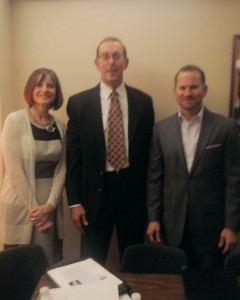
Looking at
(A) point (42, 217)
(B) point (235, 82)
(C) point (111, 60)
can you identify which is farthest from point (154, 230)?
(B) point (235, 82)

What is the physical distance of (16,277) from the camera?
5.72 ft

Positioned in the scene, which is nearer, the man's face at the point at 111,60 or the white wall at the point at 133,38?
the man's face at the point at 111,60

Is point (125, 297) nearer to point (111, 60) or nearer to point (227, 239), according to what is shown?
point (227, 239)

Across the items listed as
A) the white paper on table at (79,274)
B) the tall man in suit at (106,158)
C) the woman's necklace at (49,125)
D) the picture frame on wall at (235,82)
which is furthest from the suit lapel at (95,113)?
the picture frame on wall at (235,82)

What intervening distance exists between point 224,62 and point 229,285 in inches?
69.9

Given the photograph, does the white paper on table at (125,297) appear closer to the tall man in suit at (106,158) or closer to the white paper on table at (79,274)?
the white paper on table at (79,274)

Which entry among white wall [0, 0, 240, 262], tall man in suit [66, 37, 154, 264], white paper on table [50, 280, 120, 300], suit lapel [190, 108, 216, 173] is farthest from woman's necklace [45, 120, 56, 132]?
white paper on table [50, 280, 120, 300]

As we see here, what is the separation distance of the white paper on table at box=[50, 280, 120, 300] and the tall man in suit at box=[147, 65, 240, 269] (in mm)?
870

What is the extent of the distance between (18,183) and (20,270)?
594mm

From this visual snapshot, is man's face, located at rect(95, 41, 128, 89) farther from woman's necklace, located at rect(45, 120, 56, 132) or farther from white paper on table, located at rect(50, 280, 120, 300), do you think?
white paper on table, located at rect(50, 280, 120, 300)

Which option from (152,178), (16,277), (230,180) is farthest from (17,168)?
(230,180)

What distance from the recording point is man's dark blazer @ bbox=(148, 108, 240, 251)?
6.92 ft

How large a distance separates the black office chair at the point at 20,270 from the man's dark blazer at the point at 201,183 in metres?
0.77

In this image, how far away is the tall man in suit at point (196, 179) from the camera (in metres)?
2.11
